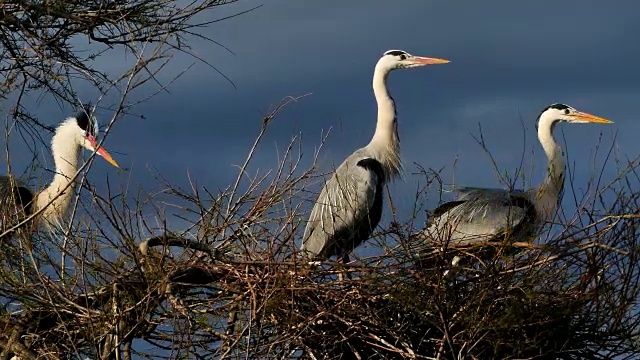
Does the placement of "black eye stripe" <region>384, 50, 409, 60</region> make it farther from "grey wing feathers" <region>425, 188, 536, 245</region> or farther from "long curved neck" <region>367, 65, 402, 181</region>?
"grey wing feathers" <region>425, 188, 536, 245</region>

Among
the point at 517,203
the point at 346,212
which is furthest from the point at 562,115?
the point at 346,212

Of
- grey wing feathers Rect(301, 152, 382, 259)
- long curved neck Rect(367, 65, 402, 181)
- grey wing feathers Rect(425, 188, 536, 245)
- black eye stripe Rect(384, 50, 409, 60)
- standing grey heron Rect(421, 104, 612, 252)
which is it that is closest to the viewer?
standing grey heron Rect(421, 104, 612, 252)

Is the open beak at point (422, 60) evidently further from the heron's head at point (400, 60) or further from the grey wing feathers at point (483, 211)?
the grey wing feathers at point (483, 211)

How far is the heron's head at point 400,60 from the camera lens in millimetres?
8930

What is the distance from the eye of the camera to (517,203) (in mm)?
7434

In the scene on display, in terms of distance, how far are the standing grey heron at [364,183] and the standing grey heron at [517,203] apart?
1.94ft

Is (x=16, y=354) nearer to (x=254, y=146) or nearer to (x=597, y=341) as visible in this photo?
(x=254, y=146)

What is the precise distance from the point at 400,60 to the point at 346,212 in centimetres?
→ 165

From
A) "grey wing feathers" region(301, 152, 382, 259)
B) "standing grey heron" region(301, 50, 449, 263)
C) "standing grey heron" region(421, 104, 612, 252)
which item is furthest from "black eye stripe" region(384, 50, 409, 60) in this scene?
"standing grey heron" region(421, 104, 612, 252)

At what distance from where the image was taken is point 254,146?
5.29m

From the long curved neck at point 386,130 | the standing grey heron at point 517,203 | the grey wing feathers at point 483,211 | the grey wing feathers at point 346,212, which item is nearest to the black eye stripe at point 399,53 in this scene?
the long curved neck at point 386,130

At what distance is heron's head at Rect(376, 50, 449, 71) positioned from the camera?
8.93 metres

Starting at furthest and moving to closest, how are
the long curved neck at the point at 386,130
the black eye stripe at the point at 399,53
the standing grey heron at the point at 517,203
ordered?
the black eye stripe at the point at 399,53 → the long curved neck at the point at 386,130 → the standing grey heron at the point at 517,203

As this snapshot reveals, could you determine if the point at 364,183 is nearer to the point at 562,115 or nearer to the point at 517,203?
the point at 517,203
